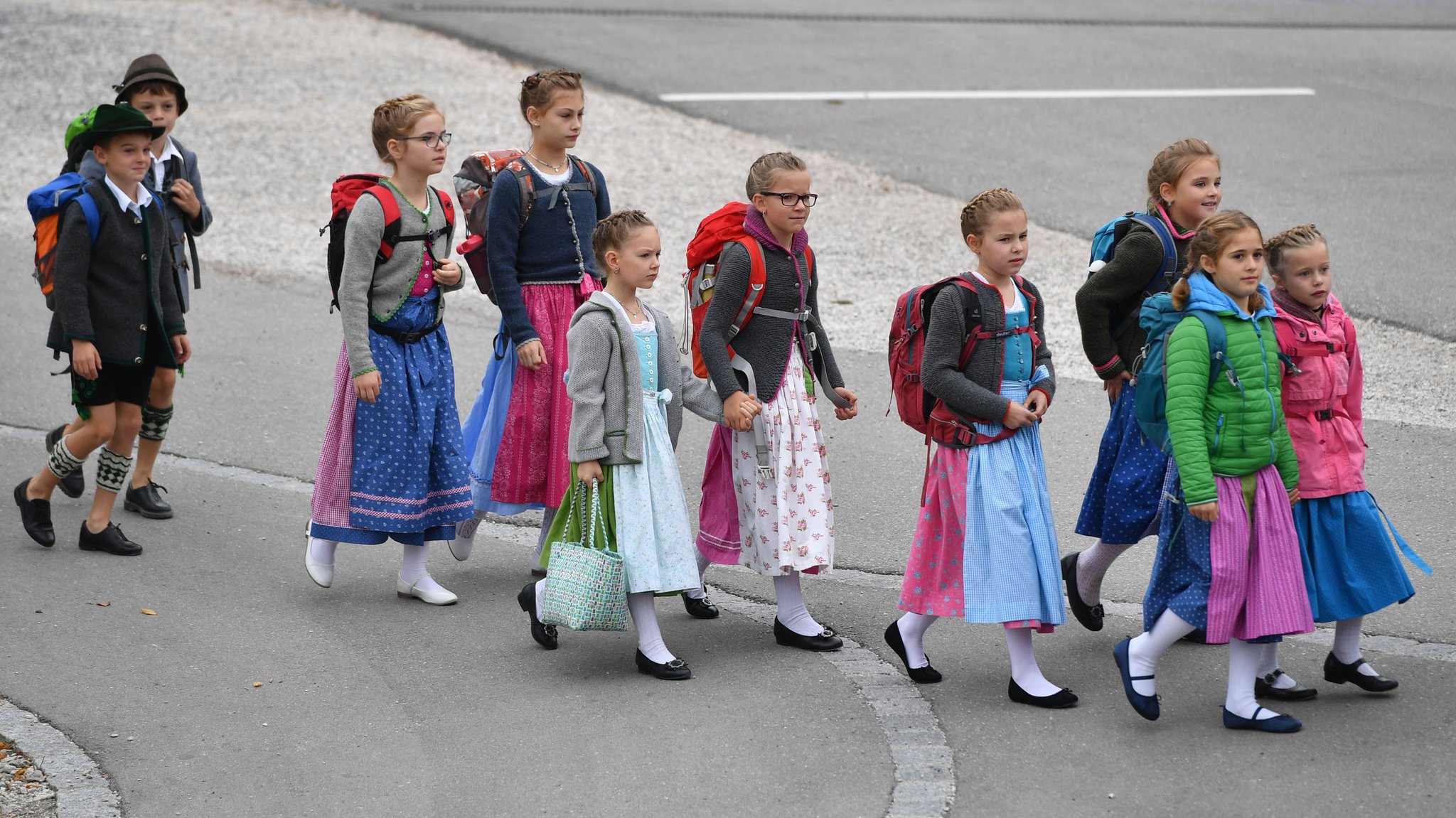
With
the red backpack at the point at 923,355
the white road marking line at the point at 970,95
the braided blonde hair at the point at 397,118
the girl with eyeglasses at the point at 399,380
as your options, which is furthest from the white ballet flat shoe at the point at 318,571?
the white road marking line at the point at 970,95

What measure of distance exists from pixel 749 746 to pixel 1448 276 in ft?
23.0

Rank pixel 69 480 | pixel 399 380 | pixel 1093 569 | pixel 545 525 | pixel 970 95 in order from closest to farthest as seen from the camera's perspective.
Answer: pixel 1093 569 < pixel 399 380 < pixel 545 525 < pixel 69 480 < pixel 970 95

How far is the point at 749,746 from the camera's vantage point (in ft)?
15.2

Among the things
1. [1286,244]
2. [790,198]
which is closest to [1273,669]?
[1286,244]

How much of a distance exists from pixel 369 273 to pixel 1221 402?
2.92m

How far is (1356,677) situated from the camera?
4.86 m

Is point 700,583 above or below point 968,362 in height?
below

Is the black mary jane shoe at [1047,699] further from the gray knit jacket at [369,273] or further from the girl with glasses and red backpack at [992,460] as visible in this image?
the gray knit jacket at [369,273]

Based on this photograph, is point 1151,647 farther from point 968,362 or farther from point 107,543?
point 107,543

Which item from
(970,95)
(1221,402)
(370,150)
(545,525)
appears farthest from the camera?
(970,95)

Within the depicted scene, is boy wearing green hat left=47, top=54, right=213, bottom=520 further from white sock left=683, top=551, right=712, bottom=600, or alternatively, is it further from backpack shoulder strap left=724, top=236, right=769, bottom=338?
Answer: backpack shoulder strap left=724, top=236, right=769, bottom=338

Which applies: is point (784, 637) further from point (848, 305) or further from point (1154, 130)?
point (1154, 130)

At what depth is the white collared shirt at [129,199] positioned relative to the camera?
6.00 metres

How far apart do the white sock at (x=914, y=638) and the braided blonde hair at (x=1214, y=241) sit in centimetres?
131
